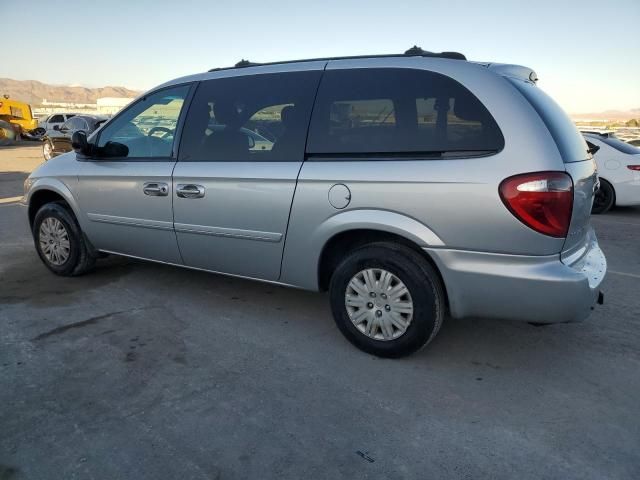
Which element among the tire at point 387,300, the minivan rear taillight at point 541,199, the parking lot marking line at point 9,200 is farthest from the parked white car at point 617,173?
the parking lot marking line at point 9,200


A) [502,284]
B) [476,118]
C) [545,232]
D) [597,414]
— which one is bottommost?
[597,414]

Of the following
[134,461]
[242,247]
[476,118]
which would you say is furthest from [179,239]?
[476,118]

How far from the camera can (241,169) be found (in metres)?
3.62

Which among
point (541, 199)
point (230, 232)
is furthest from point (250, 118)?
point (541, 199)

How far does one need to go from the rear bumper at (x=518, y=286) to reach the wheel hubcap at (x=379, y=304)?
0.96ft

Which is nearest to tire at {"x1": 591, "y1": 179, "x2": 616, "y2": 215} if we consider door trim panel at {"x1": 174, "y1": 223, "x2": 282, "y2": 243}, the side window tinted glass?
the side window tinted glass

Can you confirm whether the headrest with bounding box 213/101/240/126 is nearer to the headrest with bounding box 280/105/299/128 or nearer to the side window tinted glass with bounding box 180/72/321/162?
the side window tinted glass with bounding box 180/72/321/162

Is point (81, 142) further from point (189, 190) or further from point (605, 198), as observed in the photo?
point (605, 198)

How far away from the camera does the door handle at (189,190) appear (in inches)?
149

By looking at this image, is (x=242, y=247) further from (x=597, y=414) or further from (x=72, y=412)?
(x=597, y=414)

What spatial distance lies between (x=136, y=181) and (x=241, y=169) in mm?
1100

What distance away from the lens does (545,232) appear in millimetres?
2711

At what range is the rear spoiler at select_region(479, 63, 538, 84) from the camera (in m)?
3.04

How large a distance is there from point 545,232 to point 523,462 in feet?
3.83
